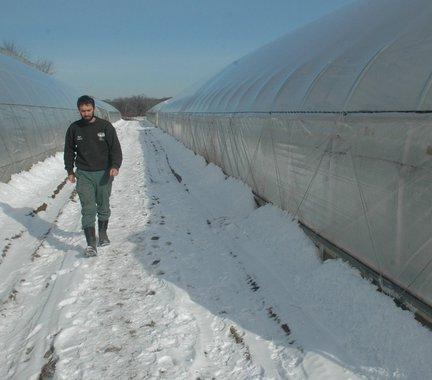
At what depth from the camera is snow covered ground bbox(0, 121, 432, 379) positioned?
311 centimetres

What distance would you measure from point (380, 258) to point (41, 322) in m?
3.02

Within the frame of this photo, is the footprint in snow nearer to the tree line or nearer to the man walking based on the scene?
the man walking

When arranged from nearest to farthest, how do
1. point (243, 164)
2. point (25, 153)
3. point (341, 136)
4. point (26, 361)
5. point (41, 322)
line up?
point (26, 361) < point (41, 322) < point (341, 136) < point (243, 164) < point (25, 153)

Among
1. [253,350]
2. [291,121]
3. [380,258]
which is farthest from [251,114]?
[253,350]

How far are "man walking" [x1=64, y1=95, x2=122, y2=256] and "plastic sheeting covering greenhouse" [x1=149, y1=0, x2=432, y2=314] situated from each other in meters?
2.40

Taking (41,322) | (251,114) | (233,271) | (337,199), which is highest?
(251,114)

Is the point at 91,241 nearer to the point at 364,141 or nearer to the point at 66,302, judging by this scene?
the point at 66,302

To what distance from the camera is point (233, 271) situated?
191 inches

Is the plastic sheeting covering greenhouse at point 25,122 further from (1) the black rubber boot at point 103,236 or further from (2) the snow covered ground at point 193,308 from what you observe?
(1) the black rubber boot at point 103,236

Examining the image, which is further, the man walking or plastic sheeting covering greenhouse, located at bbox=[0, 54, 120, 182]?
plastic sheeting covering greenhouse, located at bbox=[0, 54, 120, 182]

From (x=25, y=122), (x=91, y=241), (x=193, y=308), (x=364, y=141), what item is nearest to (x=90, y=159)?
(x=91, y=241)

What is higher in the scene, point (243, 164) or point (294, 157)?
point (294, 157)

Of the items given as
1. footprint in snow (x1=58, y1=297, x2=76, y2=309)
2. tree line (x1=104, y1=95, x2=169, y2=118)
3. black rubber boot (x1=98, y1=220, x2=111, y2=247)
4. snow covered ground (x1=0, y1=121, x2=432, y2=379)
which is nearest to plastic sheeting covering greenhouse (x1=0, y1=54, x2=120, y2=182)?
snow covered ground (x1=0, y1=121, x2=432, y2=379)

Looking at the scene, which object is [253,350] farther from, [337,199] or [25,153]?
[25,153]
